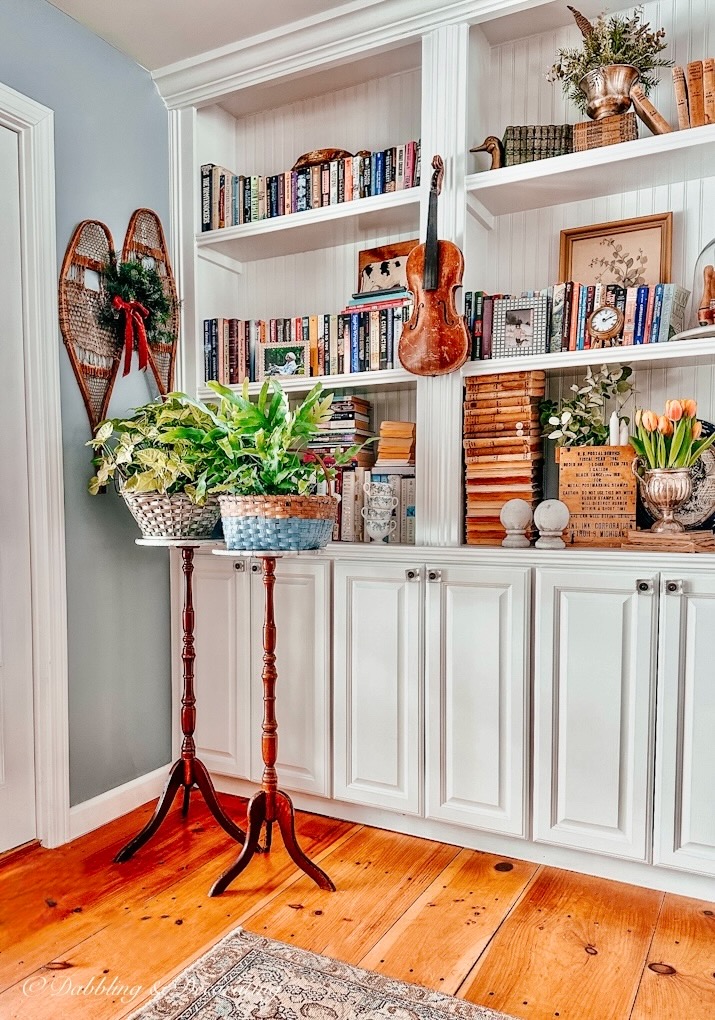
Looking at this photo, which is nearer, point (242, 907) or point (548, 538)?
point (242, 907)

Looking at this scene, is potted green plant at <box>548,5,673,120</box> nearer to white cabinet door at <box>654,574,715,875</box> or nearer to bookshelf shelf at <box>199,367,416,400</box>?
bookshelf shelf at <box>199,367,416,400</box>

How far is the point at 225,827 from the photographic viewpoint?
2.23 metres

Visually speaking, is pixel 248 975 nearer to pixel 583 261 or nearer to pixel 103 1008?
pixel 103 1008

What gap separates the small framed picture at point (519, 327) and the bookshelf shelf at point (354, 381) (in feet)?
0.93

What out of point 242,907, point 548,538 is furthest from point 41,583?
point 548,538

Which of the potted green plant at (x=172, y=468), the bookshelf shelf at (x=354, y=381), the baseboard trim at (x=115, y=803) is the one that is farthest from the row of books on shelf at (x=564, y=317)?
the baseboard trim at (x=115, y=803)

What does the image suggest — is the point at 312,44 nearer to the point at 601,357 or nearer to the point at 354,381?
the point at 354,381

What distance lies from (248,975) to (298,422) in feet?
4.12

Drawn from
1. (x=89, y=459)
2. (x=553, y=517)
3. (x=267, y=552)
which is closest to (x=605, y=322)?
(x=553, y=517)

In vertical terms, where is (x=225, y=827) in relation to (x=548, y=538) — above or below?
below

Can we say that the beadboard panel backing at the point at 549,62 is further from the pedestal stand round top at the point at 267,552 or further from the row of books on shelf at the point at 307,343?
the pedestal stand round top at the point at 267,552

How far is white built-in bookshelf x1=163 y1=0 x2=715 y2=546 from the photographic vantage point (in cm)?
221

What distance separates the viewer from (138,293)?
2.55 metres

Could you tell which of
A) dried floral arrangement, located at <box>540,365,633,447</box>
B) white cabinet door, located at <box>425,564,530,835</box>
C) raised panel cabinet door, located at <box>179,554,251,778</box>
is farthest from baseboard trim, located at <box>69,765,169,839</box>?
dried floral arrangement, located at <box>540,365,633,447</box>
